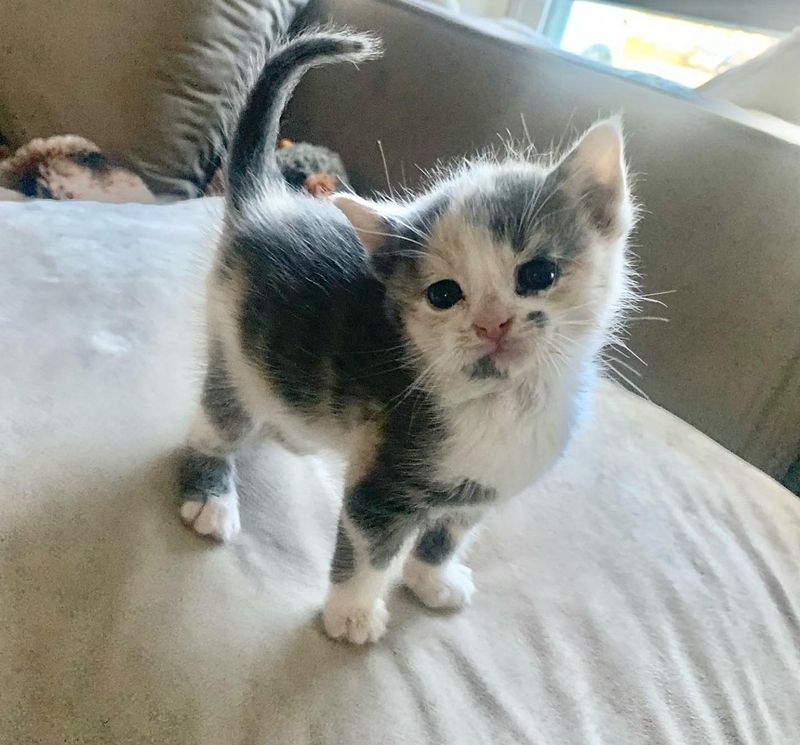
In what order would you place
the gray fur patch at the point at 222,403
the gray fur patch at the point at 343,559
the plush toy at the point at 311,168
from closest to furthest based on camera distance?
the gray fur patch at the point at 343,559 → the gray fur patch at the point at 222,403 → the plush toy at the point at 311,168

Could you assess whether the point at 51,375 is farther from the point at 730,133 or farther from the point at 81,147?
the point at 730,133

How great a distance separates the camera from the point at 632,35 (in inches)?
75.0

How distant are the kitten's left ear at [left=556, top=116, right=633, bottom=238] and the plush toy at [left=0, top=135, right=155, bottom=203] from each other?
0.94 meters

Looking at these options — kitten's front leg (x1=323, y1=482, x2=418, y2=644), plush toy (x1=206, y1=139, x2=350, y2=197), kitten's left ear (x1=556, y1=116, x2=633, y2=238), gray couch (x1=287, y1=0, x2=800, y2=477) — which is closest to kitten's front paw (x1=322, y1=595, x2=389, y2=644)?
kitten's front leg (x1=323, y1=482, x2=418, y2=644)

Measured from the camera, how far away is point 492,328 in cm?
60

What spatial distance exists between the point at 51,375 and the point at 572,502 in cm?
61

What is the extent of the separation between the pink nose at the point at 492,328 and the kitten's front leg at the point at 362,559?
0.18m

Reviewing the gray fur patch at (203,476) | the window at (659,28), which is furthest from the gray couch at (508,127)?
the gray fur patch at (203,476)

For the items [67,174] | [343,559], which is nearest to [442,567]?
[343,559]

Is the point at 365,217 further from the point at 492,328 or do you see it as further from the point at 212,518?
the point at 212,518

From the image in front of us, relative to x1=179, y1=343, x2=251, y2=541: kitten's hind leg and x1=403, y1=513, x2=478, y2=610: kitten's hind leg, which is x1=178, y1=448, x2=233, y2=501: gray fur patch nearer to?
x1=179, y1=343, x2=251, y2=541: kitten's hind leg

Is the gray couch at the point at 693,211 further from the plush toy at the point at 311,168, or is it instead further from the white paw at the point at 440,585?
the white paw at the point at 440,585

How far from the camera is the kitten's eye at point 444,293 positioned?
2.11 feet

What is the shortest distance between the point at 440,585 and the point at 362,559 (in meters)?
0.11
